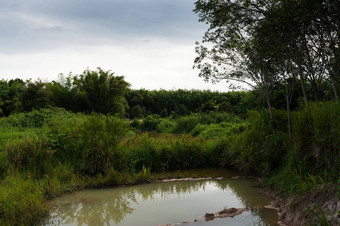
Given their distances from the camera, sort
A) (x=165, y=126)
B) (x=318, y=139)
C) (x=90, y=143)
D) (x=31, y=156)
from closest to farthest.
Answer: (x=318, y=139)
(x=31, y=156)
(x=90, y=143)
(x=165, y=126)

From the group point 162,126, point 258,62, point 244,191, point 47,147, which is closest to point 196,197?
point 244,191

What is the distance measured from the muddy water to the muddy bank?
260mm

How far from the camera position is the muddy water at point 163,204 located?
5.12 meters

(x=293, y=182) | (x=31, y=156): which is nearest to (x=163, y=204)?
(x=293, y=182)

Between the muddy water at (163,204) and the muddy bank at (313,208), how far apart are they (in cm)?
26

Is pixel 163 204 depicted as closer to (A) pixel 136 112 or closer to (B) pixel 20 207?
(B) pixel 20 207

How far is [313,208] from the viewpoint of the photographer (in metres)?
4.40

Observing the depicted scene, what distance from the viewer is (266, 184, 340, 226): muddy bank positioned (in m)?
4.01

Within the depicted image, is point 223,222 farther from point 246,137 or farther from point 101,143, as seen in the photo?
point 101,143

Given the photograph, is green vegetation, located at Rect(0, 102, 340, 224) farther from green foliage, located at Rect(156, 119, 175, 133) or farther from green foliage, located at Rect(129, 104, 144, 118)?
green foliage, located at Rect(129, 104, 144, 118)

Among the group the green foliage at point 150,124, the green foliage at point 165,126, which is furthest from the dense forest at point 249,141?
the green foliage at point 150,124

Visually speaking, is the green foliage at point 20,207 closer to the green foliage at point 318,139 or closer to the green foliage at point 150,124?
the green foliage at point 318,139

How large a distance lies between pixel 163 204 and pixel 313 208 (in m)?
2.75

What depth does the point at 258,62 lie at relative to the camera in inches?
296
